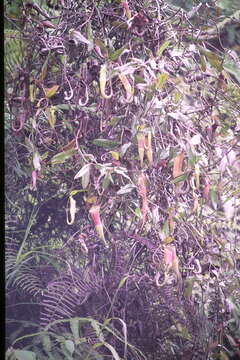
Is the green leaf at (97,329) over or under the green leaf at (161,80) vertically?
under

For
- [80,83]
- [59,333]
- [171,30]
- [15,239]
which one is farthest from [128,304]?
[171,30]

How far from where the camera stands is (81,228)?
1.62 meters

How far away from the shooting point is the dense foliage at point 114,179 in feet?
5.07

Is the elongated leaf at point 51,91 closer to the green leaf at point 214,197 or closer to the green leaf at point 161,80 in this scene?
the green leaf at point 161,80

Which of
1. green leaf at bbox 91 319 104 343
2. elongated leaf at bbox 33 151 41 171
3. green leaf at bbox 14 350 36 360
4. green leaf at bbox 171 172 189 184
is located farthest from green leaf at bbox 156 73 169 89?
green leaf at bbox 14 350 36 360

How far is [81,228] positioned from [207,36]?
2.14 feet

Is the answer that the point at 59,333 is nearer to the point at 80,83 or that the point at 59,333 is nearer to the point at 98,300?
the point at 98,300

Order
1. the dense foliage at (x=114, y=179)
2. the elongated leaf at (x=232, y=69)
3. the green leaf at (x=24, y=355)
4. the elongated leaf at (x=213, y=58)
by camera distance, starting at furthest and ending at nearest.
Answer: the elongated leaf at (x=232, y=69), the elongated leaf at (x=213, y=58), the dense foliage at (x=114, y=179), the green leaf at (x=24, y=355)

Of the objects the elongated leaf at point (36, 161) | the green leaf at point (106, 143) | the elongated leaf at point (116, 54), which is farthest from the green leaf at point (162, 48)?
the elongated leaf at point (36, 161)

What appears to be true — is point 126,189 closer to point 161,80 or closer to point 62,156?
point 62,156

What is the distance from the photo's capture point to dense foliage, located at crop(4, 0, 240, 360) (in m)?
1.54

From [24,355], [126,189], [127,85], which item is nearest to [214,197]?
[126,189]

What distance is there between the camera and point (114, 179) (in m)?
1.64

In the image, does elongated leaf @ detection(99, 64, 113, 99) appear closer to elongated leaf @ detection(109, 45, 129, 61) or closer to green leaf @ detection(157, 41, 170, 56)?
elongated leaf @ detection(109, 45, 129, 61)
